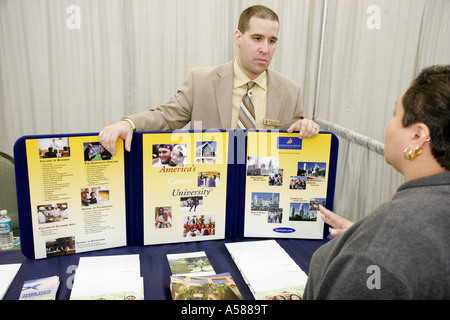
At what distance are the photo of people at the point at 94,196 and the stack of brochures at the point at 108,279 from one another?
18 centimetres

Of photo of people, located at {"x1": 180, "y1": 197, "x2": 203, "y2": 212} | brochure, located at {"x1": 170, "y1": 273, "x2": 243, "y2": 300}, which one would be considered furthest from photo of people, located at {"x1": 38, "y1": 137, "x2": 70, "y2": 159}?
brochure, located at {"x1": 170, "y1": 273, "x2": 243, "y2": 300}

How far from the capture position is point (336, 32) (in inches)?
130

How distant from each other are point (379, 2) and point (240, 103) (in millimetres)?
2216

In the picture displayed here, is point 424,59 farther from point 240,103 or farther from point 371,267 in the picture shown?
point 371,267

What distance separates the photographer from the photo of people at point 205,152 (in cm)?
126

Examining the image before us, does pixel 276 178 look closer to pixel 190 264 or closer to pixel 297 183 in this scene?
pixel 297 183

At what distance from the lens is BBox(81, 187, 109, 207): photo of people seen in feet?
3.86

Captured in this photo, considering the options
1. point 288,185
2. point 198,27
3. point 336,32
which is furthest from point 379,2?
point 288,185

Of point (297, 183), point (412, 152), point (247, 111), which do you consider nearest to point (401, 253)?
point (412, 152)

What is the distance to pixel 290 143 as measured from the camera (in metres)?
1.32

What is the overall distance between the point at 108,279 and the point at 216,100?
1173 mm

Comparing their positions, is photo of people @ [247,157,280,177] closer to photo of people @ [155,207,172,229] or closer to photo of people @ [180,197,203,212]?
photo of people @ [180,197,203,212]

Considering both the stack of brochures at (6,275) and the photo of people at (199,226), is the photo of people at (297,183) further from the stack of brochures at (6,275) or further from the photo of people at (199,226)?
the stack of brochures at (6,275)

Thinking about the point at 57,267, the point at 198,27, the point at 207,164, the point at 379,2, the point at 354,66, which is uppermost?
the point at 379,2
